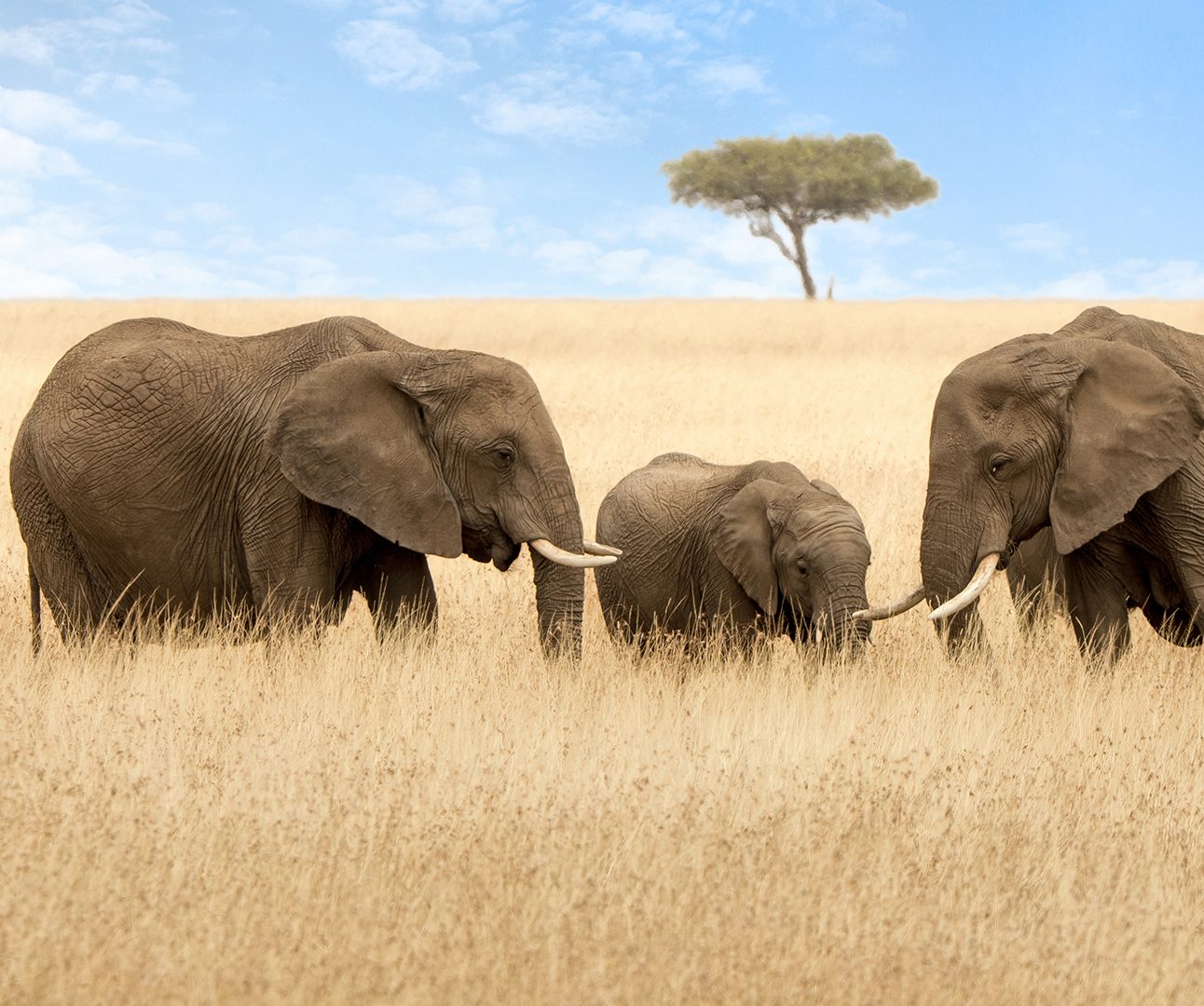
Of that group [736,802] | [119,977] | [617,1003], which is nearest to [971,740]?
[736,802]

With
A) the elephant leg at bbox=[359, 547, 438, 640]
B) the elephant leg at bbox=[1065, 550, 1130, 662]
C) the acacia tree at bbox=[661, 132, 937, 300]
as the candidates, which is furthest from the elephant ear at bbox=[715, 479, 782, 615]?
the acacia tree at bbox=[661, 132, 937, 300]

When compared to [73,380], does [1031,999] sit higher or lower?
lower

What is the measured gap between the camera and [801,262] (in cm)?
6162

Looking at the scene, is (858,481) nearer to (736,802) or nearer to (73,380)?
(73,380)

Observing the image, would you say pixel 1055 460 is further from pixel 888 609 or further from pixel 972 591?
pixel 888 609

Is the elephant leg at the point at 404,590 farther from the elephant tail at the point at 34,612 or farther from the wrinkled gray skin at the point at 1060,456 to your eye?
the wrinkled gray skin at the point at 1060,456

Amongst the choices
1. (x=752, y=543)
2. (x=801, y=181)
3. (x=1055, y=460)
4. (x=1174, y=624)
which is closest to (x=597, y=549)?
(x=752, y=543)

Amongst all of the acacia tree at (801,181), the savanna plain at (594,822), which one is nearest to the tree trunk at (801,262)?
the acacia tree at (801,181)

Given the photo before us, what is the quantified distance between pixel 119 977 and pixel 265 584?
4.03 meters

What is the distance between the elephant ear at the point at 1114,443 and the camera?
28.7 ft

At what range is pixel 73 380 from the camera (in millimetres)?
9547

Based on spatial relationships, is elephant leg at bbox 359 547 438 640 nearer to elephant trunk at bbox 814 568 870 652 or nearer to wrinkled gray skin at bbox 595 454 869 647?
wrinkled gray skin at bbox 595 454 869 647

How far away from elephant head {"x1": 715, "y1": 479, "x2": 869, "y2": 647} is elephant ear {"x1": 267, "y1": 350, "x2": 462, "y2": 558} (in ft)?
5.29

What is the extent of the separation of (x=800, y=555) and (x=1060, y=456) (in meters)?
1.46
